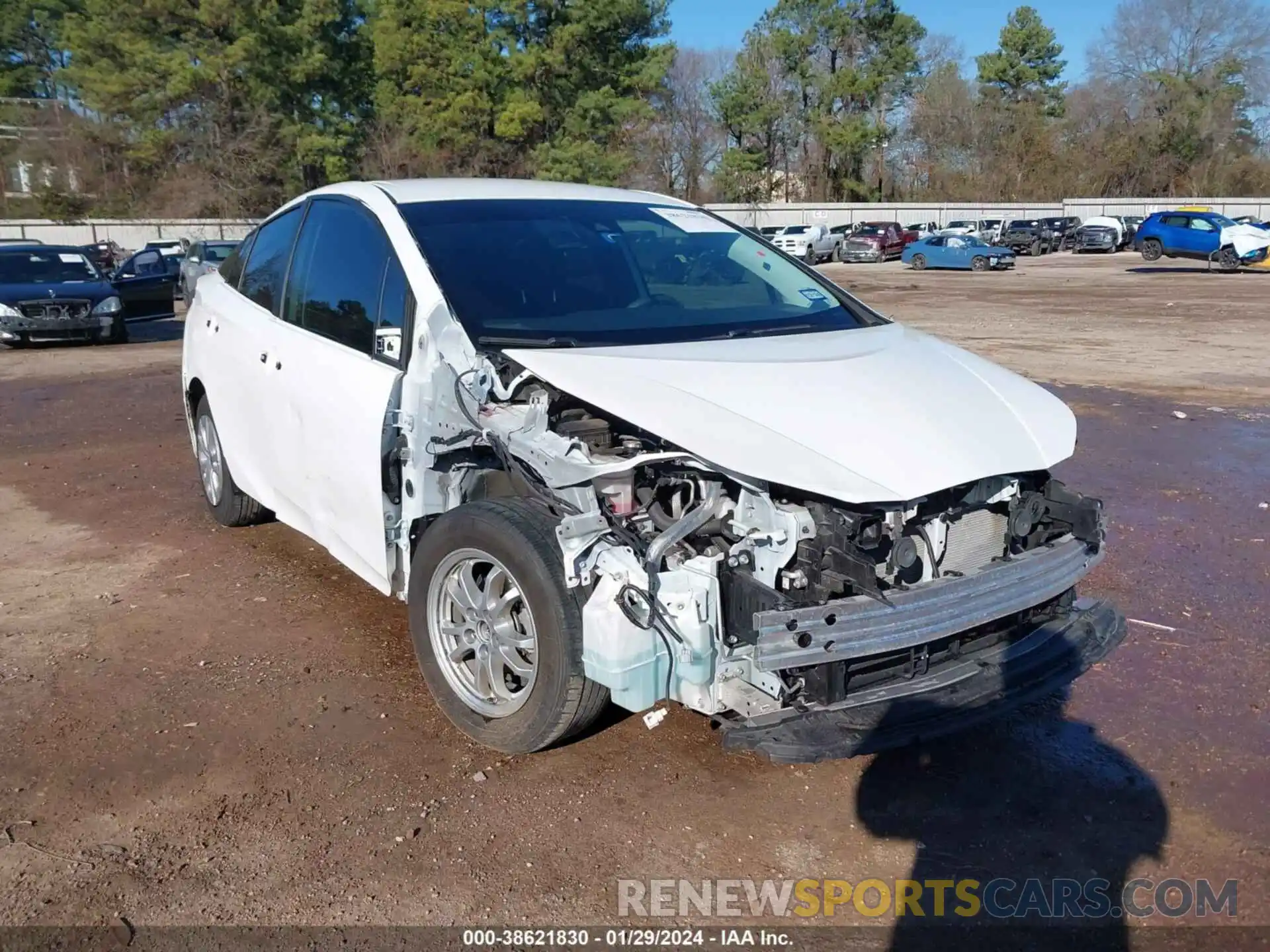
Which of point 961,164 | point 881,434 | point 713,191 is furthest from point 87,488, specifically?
point 961,164

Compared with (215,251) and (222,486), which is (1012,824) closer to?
(222,486)

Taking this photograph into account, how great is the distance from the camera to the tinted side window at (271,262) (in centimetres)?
479

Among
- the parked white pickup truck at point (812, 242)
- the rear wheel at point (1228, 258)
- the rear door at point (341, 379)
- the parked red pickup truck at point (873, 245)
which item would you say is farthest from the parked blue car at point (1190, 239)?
the rear door at point (341, 379)

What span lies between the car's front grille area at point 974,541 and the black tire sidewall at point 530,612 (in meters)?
1.22

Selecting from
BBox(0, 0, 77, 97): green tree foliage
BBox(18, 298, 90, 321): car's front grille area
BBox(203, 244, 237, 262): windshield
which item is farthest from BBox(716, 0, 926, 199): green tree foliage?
BBox(18, 298, 90, 321): car's front grille area

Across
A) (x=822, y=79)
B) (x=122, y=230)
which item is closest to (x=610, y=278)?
(x=122, y=230)

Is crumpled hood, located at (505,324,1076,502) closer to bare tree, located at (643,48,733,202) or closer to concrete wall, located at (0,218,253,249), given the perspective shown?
concrete wall, located at (0,218,253,249)

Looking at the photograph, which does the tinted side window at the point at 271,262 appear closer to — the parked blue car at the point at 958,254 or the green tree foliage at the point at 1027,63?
the parked blue car at the point at 958,254

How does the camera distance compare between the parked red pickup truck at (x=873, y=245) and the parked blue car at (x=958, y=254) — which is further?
the parked red pickup truck at (x=873, y=245)

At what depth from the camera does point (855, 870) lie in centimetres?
296

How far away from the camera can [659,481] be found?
323cm

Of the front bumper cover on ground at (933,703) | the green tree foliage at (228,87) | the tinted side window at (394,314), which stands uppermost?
the green tree foliage at (228,87)

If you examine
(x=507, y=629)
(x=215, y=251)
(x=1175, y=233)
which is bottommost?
(x=507, y=629)

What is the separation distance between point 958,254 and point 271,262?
35571 millimetres
